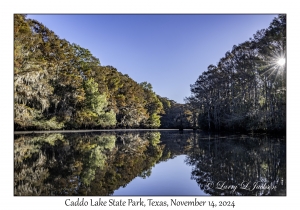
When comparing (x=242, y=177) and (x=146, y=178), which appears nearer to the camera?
(x=242, y=177)

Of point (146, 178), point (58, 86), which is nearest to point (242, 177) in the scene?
point (146, 178)

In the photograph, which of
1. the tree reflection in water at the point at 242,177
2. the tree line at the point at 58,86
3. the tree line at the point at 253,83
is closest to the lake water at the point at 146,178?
the tree reflection in water at the point at 242,177

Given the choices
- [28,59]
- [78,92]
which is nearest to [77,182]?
[28,59]

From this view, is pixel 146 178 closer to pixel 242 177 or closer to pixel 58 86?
pixel 242 177

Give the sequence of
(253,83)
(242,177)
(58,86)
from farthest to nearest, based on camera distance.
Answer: (58,86) → (253,83) → (242,177)

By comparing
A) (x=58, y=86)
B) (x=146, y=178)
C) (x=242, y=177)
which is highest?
(x=58, y=86)

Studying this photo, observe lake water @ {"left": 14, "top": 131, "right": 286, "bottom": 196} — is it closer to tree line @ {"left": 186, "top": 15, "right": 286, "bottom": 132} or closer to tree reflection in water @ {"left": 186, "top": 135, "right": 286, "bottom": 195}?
tree reflection in water @ {"left": 186, "top": 135, "right": 286, "bottom": 195}

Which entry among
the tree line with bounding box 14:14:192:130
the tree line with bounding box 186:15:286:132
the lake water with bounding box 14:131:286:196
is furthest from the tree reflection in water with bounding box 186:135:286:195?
the tree line with bounding box 14:14:192:130
